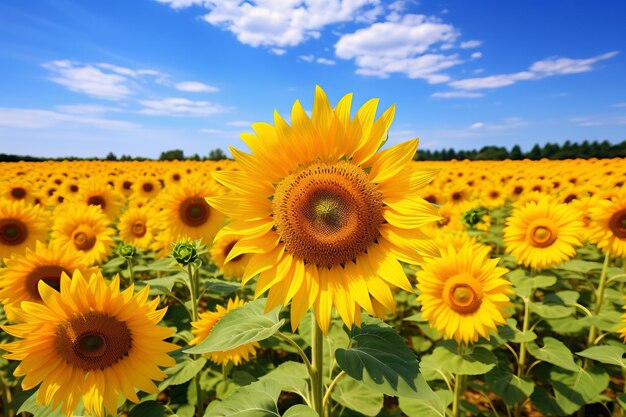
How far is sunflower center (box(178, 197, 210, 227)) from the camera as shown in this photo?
4.86 metres

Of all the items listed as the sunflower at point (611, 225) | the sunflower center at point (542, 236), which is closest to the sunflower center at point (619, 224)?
the sunflower at point (611, 225)

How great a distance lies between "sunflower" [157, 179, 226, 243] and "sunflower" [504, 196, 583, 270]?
4087 millimetres

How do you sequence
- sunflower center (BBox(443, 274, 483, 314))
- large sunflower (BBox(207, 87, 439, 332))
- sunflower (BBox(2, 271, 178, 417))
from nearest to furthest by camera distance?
large sunflower (BBox(207, 87, 439, 332)) → sunflower (BBox(2, 271, 178, 417)) → sunflower center (BBox(443, 274, 483, 314))

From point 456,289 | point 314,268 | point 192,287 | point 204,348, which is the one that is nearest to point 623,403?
point 456,289

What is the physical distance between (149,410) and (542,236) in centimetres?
478

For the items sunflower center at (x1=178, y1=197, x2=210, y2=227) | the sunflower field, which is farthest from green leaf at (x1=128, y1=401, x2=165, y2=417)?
sunflower center at (x1=178, y1=197, x2=210, y2=227)

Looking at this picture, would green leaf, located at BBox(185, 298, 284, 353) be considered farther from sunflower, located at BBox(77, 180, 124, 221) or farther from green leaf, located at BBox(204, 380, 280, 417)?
sunflower, located at BBox(77, 180, 124, 221)

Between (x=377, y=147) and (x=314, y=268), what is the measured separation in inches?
27.6

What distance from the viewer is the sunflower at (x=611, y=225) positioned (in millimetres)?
4449

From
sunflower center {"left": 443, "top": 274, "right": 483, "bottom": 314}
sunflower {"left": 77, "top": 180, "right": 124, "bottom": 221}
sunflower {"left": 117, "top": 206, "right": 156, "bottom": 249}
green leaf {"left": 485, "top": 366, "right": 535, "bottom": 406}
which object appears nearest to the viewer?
sunflower center {"left": 443, "top": 274, "right": 483, "bottom": 314}

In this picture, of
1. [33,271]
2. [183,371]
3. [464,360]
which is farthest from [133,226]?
[464,360]

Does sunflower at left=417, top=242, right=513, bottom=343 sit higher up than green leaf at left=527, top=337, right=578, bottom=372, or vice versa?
sunflower at left=417, top=242, right=513, bottom=343

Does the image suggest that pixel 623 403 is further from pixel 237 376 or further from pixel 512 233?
pixel 237 376

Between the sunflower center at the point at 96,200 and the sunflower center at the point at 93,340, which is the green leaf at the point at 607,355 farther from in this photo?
the sunflower center at the point at 96,200
